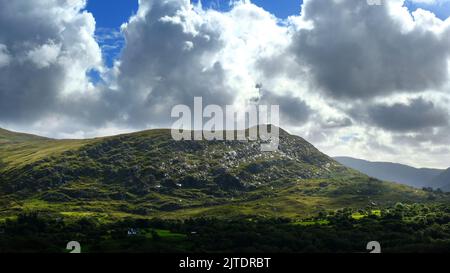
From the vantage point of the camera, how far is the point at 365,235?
655 feet
